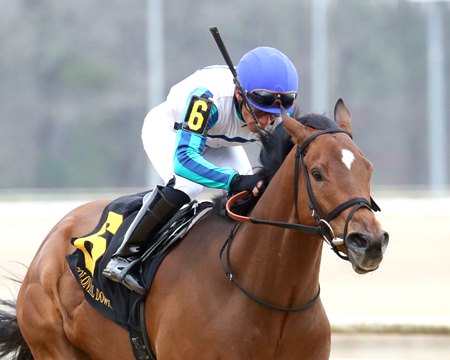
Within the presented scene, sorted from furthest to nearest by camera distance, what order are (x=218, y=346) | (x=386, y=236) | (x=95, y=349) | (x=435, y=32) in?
(x=435, y=32)
(x=95, y=349)
(x=218, y=346)
(x=386, y=236)

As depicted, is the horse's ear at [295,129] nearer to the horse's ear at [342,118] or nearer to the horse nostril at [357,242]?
the horse's ear at [342,118]

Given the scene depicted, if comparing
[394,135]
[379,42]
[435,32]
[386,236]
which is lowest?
[394,135]

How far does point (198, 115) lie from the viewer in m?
4.36

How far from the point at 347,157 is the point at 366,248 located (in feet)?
1.29

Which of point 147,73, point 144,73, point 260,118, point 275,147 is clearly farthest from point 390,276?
point 144,73

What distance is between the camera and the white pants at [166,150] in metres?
4.87

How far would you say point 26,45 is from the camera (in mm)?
32281

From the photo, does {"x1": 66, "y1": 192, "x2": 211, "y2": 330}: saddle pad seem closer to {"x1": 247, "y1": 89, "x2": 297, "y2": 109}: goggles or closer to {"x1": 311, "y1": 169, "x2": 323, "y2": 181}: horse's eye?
{"x1": 247, "y1": 89, "x2": 297, "y2": 109}: goggles

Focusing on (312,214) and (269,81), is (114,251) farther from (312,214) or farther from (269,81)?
(312,214)

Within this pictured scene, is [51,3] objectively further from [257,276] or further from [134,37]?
[257,276]

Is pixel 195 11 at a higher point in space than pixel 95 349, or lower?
lower

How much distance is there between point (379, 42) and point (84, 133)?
9.82 m

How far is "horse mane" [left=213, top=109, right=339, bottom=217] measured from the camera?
13.0 ft

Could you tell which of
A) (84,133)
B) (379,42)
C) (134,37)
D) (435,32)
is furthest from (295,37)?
(435,32)
